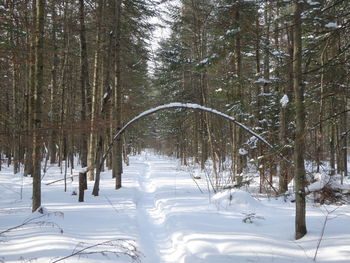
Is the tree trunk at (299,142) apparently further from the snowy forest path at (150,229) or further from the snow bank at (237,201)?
the snow bank at (237,201)

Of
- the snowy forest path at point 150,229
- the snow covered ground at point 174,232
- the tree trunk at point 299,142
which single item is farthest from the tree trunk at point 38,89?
the tree trunk at point 299,142

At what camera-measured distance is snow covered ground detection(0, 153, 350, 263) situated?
4598 millimetres

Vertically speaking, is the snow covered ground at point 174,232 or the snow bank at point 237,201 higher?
the snow bank at point 237,201

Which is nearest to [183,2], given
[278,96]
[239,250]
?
[278,96]

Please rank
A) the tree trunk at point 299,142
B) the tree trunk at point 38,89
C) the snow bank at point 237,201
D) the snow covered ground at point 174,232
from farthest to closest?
the snow bank at point 237,201 → the tree trunk at point 38,89 → the tree trunk at point 299,142 → the snow covered ground at point 174,232

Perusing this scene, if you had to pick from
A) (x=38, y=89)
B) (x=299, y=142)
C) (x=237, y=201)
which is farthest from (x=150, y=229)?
(x=38, y=89)

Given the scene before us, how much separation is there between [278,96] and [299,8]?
20.8 feet

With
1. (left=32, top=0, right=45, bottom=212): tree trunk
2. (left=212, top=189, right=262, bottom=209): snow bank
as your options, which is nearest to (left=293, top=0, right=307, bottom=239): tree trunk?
(left=212, top=189, right=262, bottom=209): snow bank

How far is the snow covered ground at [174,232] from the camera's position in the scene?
4598 mm

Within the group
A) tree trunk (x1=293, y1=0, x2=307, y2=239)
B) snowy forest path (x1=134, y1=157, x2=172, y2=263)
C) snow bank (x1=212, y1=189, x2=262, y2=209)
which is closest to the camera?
tree trunk (x1=293, y1=0, x2=307, y2=239)

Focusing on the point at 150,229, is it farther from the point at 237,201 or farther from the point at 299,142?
the point at 299,142

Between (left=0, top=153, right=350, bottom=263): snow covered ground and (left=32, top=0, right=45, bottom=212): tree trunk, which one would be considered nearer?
(left=0, top=153, right=350, bottom=263): snow covered ground

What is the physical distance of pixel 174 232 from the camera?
636 cm

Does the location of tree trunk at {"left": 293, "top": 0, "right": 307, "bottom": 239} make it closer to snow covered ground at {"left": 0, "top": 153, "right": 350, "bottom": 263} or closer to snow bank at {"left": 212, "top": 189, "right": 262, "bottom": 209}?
snow covered ground at {"left": 0, "top": 153, "right": 350, "bottom": 263}
